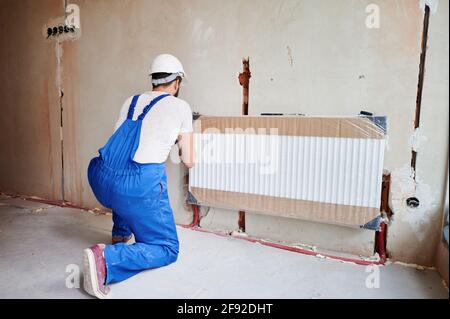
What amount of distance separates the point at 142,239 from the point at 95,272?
276mm

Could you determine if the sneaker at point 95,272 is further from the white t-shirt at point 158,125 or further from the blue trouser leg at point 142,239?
the white t-shirt at point 158,125

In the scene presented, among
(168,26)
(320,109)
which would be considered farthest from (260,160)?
(168,26)

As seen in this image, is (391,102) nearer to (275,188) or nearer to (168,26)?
(275,188)

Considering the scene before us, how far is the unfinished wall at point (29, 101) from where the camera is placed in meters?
2.99

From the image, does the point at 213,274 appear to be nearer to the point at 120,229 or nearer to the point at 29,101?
the point at 120,229

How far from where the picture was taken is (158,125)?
5.28 ft

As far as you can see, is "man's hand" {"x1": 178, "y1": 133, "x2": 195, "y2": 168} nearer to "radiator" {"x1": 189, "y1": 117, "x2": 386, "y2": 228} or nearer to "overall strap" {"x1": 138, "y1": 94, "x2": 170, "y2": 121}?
"overall strap" {"x1": 138, "y1": 94, "x2": 170, "y2": 121}

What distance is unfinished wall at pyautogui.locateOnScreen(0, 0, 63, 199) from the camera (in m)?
2.99

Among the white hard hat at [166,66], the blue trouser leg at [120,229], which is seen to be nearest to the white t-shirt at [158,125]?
the white hard hat at [166,66]

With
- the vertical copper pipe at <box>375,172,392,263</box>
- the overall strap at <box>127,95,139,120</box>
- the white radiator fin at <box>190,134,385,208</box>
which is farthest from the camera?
the vertical copper pipe at <box>375,172,392,263</box>

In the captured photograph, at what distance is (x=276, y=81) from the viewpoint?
2.05 m

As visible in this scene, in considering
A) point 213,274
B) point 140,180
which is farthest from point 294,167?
point 140,180

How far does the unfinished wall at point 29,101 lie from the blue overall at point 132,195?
1717mm

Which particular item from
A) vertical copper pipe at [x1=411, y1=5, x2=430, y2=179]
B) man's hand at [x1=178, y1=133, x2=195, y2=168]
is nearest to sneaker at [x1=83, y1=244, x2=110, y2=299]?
man's hand at [x1=178, y1=133, x2=195, y2=168]
